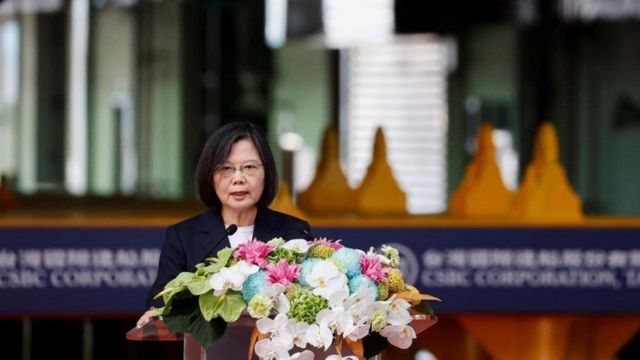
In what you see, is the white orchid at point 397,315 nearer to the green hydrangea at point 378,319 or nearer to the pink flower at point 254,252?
the green hydrangea at point 378,319

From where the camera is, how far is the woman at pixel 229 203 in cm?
256

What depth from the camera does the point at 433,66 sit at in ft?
19.7

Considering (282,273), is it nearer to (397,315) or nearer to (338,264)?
(338,264)

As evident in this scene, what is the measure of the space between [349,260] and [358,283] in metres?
0.06

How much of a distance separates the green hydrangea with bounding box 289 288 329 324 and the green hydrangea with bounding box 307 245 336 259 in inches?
4.8

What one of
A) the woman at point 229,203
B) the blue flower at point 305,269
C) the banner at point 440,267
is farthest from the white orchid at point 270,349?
the banner at point 440,267

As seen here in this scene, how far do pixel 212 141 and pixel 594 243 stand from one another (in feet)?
6.86

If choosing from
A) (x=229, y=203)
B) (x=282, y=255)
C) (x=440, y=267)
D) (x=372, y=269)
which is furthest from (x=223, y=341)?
(x=440, y=267)

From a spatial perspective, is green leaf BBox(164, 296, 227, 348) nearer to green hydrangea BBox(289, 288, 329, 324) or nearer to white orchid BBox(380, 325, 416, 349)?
green hydrangea BBox(289, 288, 329, 324)

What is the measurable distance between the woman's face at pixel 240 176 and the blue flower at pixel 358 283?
438 mm

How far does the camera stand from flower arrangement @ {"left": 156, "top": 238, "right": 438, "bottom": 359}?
213cm

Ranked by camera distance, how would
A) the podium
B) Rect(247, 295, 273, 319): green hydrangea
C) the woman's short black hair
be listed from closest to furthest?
Rect(247, 295, 273, 319): green hydrangea, the podium, the woman's short black hair

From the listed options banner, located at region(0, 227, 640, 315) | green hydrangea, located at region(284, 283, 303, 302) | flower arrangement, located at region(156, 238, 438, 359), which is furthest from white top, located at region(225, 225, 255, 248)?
banner, located at region(0, 227, 640, 315)

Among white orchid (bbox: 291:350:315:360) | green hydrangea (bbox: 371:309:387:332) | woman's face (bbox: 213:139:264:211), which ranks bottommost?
white orchid (bbox: 291:350:315:360)
